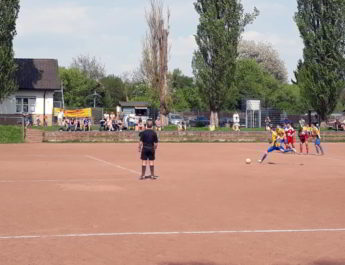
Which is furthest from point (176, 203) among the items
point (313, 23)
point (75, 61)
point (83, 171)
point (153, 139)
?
point (75, 61)

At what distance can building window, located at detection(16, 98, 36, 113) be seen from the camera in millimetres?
54562

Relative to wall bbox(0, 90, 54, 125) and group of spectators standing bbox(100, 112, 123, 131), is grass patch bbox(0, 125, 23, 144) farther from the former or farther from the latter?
wall bbox(0, 90, 54, 125)

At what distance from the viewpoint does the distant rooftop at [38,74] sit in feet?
181

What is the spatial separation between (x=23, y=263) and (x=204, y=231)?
3.22 metres

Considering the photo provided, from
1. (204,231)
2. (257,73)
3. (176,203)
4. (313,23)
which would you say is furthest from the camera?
(257,73)

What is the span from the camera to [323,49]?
4928cm

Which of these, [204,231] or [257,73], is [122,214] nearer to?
[204,231]

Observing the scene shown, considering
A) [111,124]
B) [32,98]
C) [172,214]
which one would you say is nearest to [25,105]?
[32,98]

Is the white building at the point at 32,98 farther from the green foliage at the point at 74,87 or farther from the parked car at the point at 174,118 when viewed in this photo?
the green foliage at the point at 74,87

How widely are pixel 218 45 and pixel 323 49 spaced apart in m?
9.02

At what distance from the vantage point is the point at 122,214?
10992 mm

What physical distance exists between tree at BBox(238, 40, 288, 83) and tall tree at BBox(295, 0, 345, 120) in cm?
4969

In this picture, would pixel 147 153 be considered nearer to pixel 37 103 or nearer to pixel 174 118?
pixel 37 103

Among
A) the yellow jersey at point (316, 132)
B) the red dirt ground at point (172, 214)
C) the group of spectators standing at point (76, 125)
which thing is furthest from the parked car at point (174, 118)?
the red dirt ground at point (172, 214)
